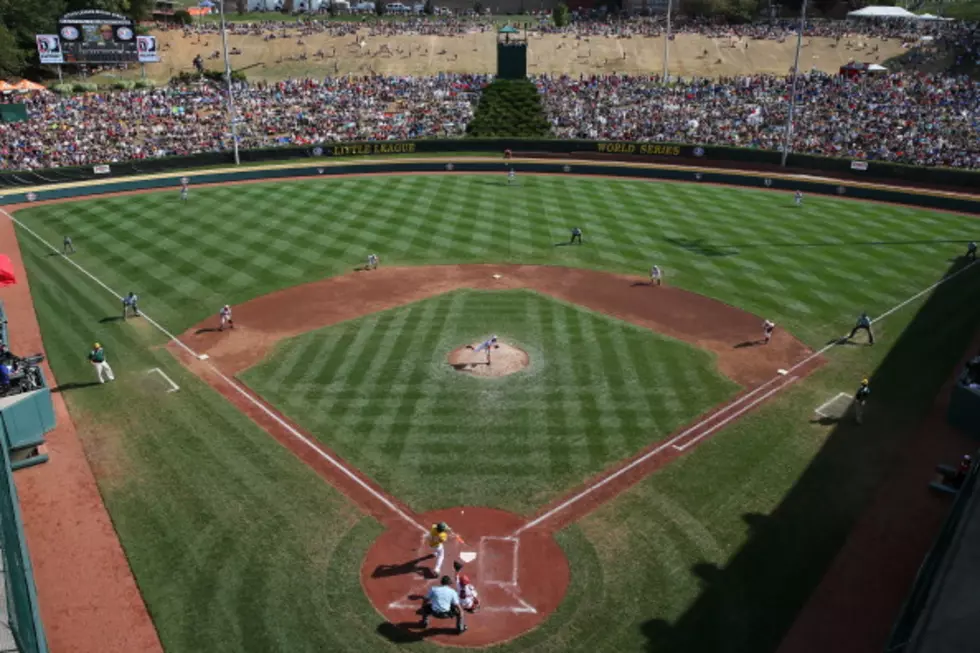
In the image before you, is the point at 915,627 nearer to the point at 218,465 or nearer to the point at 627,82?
the point at 218,465

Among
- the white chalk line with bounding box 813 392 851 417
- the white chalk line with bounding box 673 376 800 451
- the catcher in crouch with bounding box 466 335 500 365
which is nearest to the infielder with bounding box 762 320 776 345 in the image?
the white chalk line with bounding box 673 376 800 451

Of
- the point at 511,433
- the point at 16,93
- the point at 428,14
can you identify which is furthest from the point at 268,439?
the point at 428,14

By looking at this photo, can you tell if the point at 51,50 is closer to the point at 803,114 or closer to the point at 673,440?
the point at 803,114

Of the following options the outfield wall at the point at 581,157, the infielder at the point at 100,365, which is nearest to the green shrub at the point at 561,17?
the outfield wall at the point at 581,157

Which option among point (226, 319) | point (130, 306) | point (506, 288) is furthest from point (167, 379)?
point (506, 288)

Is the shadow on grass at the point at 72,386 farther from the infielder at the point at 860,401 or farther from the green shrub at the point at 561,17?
the green shrub at the point at 561,17

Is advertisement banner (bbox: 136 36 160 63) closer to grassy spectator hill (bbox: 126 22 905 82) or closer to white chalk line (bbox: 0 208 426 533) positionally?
grassy spectator hill (bbox: 126 22 905 82)
